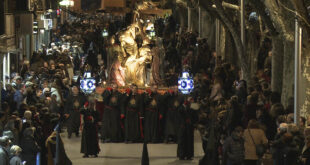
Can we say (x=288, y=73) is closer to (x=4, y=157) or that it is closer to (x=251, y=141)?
(x=251, y=141)

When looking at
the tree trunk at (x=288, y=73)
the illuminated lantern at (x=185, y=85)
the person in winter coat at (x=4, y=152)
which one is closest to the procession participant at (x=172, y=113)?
the illuminated lantern at (x=185, y=85)

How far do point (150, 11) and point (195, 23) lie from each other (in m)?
36.2

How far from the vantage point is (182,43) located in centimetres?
5006

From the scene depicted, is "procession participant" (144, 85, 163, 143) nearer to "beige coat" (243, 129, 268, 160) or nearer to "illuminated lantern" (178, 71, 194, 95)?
"illuminated lantern" (178, 71, 194, 95)

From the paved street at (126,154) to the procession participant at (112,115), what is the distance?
368 mm

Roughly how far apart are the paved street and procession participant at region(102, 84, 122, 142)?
0.37 meters

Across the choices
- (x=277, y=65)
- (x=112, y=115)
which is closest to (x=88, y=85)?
(x=112, y=115)

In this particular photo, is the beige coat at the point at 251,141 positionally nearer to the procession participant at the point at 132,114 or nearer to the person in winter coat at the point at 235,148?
the person in winter coat at the point at 235,148

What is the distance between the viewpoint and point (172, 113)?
26266 mm

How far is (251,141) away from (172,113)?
22.3 ft

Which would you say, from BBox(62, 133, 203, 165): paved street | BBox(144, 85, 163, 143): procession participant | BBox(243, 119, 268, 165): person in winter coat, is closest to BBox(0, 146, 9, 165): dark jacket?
BBox(243, 119, 268, 165): person in winter coat

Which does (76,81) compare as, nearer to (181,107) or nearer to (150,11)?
(150,11)

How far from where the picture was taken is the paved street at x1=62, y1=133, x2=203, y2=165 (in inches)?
918

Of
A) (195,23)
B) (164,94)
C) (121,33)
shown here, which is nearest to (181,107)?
(164,94)
